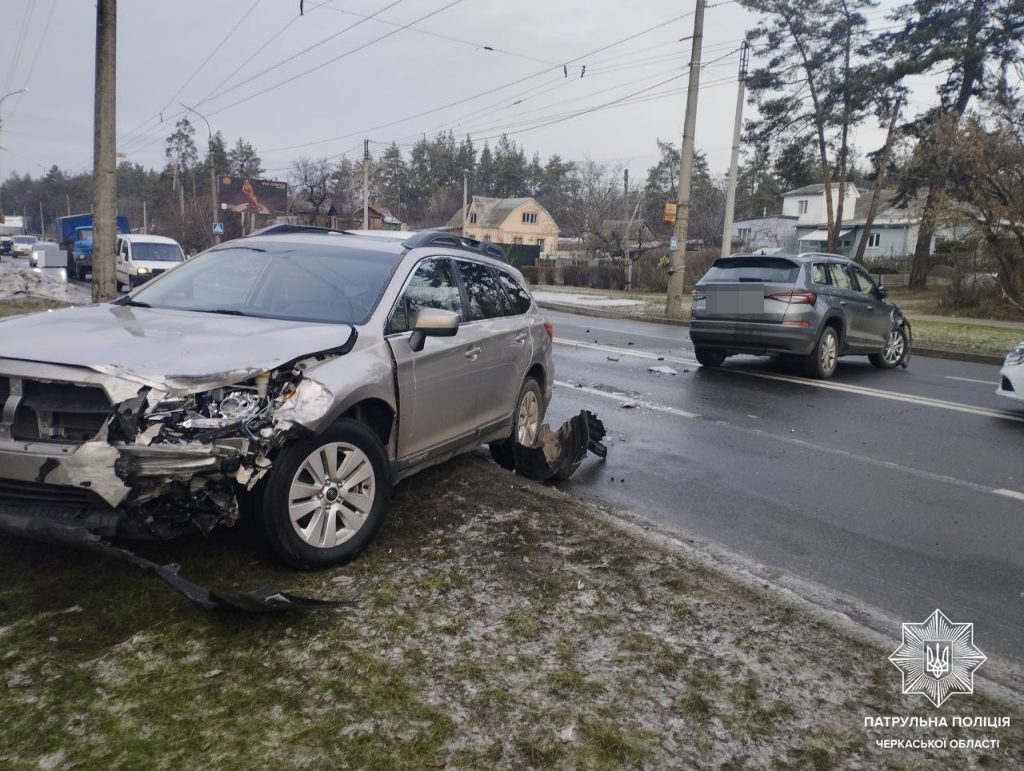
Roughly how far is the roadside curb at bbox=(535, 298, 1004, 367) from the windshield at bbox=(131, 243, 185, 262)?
1231 centimetres

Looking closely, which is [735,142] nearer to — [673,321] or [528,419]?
[673,321]

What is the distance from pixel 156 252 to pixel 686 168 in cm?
1698

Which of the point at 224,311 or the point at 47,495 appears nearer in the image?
the point at 47,495

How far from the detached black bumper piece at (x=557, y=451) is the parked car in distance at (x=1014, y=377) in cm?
557

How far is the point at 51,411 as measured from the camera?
3395mm

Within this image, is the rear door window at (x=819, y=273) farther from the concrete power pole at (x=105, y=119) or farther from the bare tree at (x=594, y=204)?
the bare tree at (x=594, y=204)

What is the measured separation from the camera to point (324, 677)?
2.88 m

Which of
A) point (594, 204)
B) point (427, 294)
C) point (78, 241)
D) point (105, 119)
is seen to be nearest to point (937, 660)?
point (427, 294)

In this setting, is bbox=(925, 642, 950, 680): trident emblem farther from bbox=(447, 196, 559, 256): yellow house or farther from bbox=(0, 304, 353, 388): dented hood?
bbox=(447, 196, 559, 256): yellow house

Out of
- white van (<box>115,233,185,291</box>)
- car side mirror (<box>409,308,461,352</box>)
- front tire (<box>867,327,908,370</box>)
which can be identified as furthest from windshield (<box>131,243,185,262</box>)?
car side mirror (<box>409,308,461,352</box>)

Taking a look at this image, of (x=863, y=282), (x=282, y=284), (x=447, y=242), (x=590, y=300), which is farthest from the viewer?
(x=590, y=300)

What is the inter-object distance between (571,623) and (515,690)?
0.59 metres

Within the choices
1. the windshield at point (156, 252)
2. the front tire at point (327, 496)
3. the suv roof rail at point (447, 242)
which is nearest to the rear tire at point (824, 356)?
the suv roof rail at point (447, 242)

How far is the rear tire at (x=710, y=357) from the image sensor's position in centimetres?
1230
